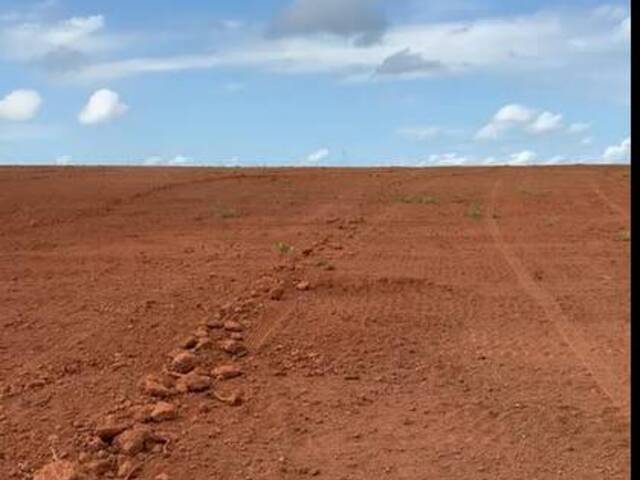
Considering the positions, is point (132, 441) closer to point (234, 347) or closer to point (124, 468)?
point (124, 468)

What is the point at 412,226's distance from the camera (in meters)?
16.7

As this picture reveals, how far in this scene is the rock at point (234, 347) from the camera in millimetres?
7234

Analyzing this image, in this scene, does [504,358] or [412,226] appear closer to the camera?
[504,358]

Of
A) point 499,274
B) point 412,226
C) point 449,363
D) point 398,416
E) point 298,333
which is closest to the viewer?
point 398,416

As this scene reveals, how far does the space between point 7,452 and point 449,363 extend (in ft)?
10.3

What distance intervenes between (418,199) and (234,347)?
53.0 feet

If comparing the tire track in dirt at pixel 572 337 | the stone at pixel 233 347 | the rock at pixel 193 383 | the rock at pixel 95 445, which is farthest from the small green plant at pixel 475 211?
the rock at pixel 95 445

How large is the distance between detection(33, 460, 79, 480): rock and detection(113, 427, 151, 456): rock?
12.0 inches

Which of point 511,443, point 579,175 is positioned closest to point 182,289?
point 511,443

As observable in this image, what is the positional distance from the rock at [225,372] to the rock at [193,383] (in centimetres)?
10

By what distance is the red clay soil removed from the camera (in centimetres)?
528

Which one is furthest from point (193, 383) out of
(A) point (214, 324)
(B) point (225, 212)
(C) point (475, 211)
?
(C) point (475, 211)

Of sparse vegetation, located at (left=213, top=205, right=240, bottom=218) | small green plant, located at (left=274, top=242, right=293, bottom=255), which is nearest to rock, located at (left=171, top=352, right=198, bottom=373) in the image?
small green plant, located at (left=274, top=242, right=293, bottom=255)

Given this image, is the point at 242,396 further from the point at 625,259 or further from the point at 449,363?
the point at 625,259
